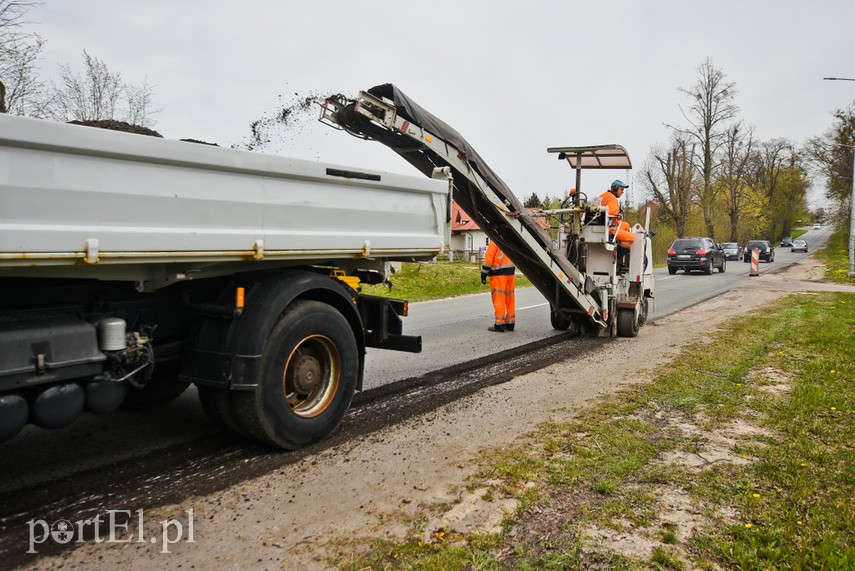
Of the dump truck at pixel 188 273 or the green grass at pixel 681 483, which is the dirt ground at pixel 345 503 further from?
the dump truck at pixel 188 273

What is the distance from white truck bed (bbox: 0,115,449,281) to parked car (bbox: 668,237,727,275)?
23799mm

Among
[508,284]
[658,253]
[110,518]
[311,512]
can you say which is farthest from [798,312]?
[658,253]

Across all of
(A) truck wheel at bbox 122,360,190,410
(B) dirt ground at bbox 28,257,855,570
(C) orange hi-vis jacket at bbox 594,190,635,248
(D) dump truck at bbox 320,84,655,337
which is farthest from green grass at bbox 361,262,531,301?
(B) dirt ground at bbox 28,257,855,570

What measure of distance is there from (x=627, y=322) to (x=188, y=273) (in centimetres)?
714

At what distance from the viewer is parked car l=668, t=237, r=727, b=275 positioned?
25.2 metres

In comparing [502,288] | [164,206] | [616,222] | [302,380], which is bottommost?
[302,380]

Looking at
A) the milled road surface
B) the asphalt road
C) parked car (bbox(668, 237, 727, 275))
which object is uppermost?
parked car (bbox(668, 237, 727, 275))

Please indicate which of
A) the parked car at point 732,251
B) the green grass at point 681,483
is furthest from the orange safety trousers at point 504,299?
the parked car at point 732,251

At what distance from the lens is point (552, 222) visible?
9742 mm

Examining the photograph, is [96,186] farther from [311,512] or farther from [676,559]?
[676,559]

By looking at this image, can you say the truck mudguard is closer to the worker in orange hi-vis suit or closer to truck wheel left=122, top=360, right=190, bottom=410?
truck wheel left=122, top=360, right=190, bottom=410

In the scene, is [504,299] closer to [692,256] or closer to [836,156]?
[692,256]

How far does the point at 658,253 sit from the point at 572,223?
113 ft

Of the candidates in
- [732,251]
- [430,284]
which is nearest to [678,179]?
[732,251]
